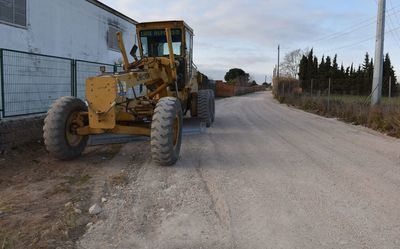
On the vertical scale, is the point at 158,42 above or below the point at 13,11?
below

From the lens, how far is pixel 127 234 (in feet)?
15.5

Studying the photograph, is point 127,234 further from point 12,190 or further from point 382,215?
point 382,215

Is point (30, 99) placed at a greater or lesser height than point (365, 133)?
greater

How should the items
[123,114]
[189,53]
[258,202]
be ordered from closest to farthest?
[258,202] → [123,114] → [189,53]

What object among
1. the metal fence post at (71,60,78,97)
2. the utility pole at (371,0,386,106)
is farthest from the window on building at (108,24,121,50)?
the utility pole at (371,0,386,106)

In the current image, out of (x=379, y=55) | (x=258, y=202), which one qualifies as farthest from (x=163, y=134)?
(x=379, y=55)

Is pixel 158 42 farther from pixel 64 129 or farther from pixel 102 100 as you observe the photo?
pixel 64 129

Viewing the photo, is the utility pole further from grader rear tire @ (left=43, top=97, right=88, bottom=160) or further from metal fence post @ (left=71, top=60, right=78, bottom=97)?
grader rear tire @ (left=43, top=97, right=88, bottom=160)

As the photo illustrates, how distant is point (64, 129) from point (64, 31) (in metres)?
8.23

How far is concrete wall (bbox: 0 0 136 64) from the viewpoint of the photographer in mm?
12797

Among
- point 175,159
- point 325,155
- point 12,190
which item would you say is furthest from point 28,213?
point 325,155

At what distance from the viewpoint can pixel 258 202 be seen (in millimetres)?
5758

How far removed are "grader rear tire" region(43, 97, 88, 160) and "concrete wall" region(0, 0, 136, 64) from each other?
4881mm

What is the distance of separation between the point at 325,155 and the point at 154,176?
3.95 metres
